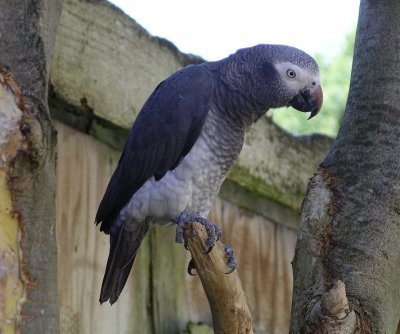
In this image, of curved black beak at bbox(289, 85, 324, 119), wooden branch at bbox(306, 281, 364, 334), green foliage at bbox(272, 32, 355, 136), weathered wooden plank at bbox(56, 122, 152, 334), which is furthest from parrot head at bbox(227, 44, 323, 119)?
green foliage at bbox(272, 32, 355, 136)

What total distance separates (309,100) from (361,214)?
0.84 meters

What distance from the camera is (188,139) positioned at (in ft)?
8.40

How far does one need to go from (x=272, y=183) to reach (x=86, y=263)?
0.96 meters

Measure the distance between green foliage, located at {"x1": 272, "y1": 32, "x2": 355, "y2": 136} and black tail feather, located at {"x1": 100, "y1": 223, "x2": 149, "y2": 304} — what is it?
13.1 ft

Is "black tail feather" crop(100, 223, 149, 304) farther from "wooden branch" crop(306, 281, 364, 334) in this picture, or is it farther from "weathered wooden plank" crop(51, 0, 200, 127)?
"wooden branch" crop(306, 281, 364, 334)

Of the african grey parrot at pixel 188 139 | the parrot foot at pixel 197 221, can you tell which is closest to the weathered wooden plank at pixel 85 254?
the african grey parrot at pixel 188 139

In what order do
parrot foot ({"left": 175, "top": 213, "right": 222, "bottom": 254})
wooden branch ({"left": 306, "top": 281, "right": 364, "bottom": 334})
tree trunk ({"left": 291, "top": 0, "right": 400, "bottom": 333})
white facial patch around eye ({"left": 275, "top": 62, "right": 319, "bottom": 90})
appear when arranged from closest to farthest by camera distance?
wooden branch ({"left": 306, "top": 281, "right": 364, "bottom": 334}) → tree trunk ({"left": 291, "top": 0, "right": 400, "bottom": 333}) → parrot foot ({"left": 175, "top": 213, "right": 222, "bottom": 254}) → white facial patch around eye ({"left": 275, "top": 62, "right": 319, "bottom": 90})

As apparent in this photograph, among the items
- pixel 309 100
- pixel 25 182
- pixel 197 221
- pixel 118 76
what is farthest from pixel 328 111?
pixel 25 182

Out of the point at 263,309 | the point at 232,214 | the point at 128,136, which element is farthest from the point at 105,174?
the point at 263,309

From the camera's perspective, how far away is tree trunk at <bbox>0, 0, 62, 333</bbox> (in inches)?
61.5

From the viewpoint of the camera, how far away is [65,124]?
2.51m

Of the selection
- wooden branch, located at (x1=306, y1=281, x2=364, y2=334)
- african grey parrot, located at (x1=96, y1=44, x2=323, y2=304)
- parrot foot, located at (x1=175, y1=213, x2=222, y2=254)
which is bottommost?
wooden branch, located at (x1=306, y1=281, x2=364, y2=334)

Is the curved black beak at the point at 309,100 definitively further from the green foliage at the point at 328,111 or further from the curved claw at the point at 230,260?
the green foliage at the point at 328,111

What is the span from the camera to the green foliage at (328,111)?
273 inches
